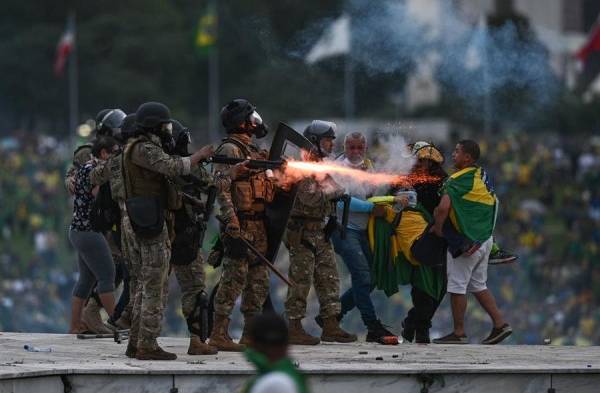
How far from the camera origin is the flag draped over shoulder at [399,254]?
49.2ft

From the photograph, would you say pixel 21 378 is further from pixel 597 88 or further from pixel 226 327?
pixel 597 88

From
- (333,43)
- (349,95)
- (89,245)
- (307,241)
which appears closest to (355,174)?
(307,241)

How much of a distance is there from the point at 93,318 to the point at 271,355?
6.90 meters

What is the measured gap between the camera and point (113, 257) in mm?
15305

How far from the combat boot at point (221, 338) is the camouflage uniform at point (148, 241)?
84 cm

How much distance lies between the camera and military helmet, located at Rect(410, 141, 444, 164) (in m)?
14.7

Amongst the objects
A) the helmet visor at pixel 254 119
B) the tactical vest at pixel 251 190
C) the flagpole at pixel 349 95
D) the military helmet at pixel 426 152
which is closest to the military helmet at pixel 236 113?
the helmet visor at pixel 254 119

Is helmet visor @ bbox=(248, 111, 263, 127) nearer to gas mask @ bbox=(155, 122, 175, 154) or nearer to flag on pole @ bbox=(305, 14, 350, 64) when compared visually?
gas mask @ bbox=(155, 122, 175, 154)

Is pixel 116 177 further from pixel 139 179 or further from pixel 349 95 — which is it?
pixel 349 95

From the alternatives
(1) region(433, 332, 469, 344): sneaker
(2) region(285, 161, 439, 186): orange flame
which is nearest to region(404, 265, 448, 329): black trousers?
(1) region(433, 332, 469, 344): sneaker

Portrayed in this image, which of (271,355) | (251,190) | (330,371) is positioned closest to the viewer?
(271,355)

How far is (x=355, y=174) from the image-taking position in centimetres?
1464

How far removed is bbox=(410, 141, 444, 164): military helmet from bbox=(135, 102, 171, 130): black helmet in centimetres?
281

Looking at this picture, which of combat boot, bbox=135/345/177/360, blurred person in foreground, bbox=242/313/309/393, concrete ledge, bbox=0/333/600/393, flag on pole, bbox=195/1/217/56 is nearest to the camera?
blurred person in foreground, bbox=242/313/309/393
